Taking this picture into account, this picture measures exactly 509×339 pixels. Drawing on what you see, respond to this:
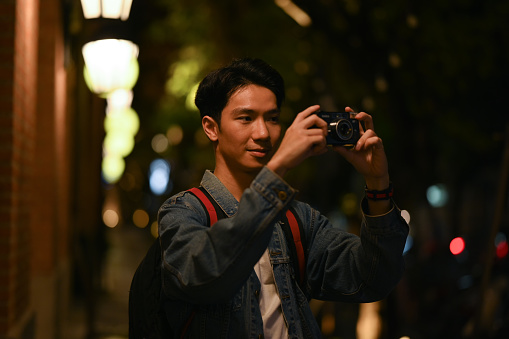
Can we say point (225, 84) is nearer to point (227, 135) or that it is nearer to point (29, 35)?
point (227, 135)

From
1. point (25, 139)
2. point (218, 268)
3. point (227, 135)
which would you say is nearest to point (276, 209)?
point (218, 268)

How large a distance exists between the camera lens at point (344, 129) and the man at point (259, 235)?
0.19 ft

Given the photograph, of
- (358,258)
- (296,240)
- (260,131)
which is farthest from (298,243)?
(260,131)

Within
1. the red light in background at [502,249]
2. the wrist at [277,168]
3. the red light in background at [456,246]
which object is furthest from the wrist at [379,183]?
the red light in background at [456,246]

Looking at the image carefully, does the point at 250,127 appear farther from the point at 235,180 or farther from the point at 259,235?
the point at 259,235

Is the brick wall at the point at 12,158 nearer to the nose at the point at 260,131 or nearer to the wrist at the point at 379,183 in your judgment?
the nose at the point at 260,131

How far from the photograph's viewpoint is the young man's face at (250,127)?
8.78ft

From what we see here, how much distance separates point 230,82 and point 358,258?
2.84ft

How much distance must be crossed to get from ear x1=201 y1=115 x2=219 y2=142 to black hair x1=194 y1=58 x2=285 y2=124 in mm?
18

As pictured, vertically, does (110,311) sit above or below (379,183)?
below

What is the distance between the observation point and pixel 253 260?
2234 mm

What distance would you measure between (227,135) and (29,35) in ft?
11.4

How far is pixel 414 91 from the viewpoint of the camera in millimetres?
8469

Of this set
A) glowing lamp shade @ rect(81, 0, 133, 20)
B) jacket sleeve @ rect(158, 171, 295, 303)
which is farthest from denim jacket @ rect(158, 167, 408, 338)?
glowing lamp shade @ rect(81, 0, 133, 20)
